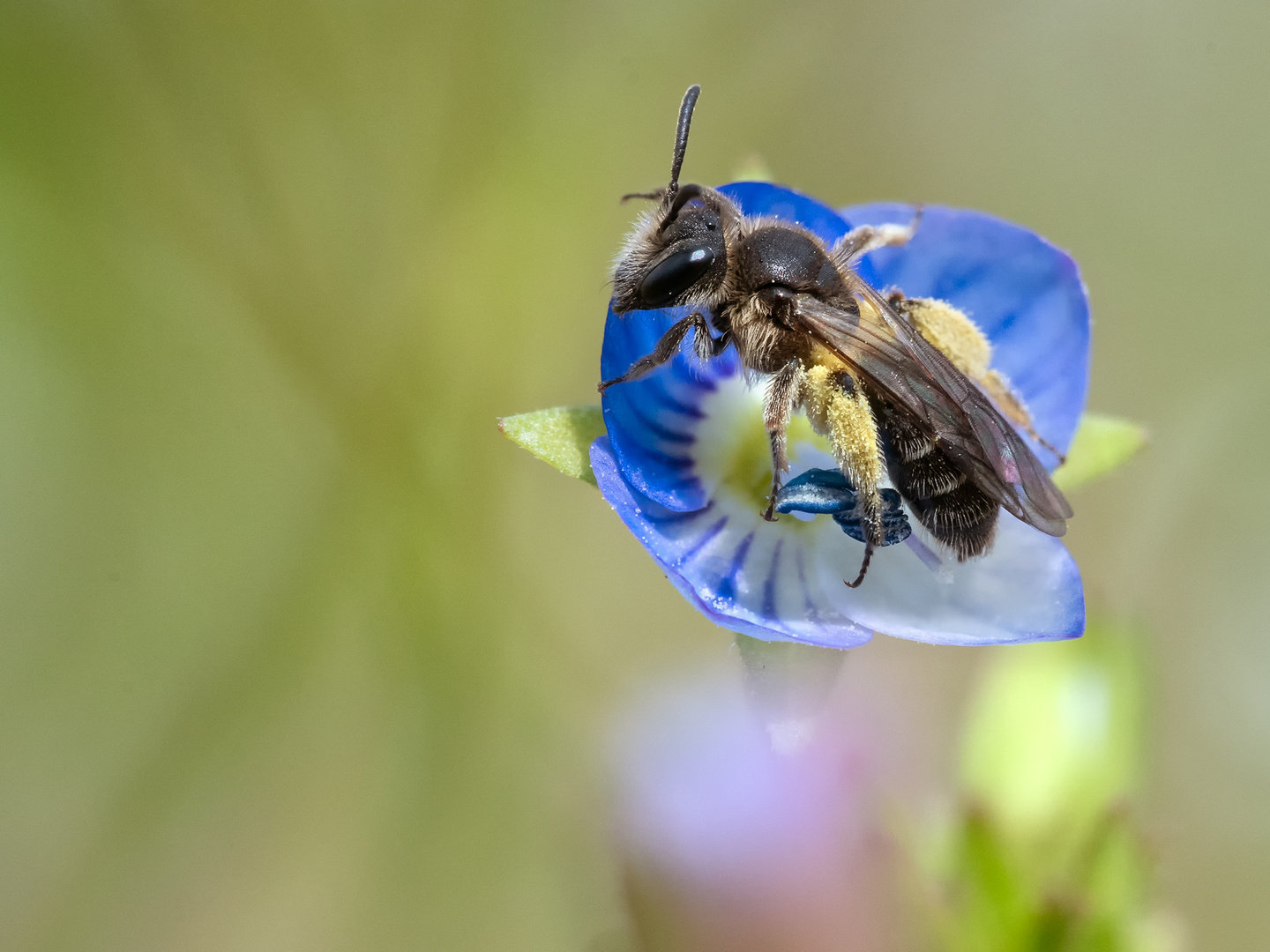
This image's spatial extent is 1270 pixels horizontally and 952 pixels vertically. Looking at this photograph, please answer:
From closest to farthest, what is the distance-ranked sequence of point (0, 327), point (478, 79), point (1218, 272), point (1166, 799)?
point (0, 327) → point (478, 79) → point (1166, 799) → point (1218, 272)

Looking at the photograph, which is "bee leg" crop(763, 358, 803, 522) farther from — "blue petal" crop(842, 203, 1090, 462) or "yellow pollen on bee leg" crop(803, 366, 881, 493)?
"blue petal" crop(842, 203, 1090, 462)

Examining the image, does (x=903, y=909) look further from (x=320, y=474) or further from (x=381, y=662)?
(x=320, y=474)

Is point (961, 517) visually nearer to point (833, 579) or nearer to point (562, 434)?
point (833, 579)

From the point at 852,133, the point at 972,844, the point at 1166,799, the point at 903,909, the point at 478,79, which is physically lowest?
the point at 1166,799

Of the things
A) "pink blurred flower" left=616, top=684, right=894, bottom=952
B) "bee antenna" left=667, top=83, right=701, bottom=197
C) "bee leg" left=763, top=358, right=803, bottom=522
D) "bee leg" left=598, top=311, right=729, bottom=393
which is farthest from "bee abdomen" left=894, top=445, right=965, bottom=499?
"pink blurred flower" left=616, top=684, right=894, bottom=952

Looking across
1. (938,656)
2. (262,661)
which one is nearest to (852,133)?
(938,656)

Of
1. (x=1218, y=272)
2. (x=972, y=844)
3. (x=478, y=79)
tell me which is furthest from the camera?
(x=1218, y=272)
